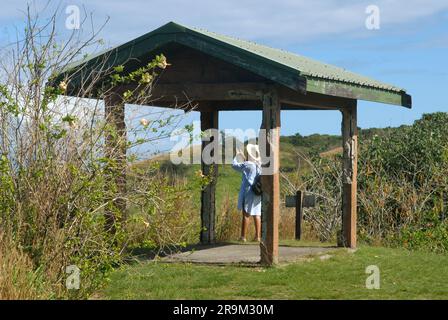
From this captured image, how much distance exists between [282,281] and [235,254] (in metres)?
2.98

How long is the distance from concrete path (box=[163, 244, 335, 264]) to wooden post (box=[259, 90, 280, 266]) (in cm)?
47

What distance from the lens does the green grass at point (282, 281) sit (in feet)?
34.9

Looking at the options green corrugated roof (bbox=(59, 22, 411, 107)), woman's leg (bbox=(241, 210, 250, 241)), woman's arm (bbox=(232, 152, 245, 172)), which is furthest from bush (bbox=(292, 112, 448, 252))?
green corrugated roof (bbox=(59, 22, 411, 107))

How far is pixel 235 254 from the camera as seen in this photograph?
14.3 metres

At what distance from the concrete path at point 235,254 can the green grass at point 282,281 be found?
0.57 metres

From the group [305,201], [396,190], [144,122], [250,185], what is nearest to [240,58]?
[144,122]

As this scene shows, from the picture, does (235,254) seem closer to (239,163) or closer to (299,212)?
(239,163)

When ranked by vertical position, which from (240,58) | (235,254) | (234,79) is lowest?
(235,254)

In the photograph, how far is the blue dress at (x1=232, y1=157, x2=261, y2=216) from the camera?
16.3 meters

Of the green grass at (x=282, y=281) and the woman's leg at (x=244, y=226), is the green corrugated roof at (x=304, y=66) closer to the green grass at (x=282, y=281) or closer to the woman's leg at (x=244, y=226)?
the green grass at (x=282, y=281)

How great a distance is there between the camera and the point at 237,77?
13250mm

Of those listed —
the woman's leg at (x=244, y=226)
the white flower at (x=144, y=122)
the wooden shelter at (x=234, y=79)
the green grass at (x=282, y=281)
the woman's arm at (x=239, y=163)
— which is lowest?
the green grass at (x=282, y=281)

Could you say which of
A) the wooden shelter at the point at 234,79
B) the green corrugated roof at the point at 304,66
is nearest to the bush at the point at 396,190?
the green corrugated roof at the point at 304,66

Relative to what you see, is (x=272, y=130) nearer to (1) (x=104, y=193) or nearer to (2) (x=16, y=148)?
(1) (x=104, y=193)
